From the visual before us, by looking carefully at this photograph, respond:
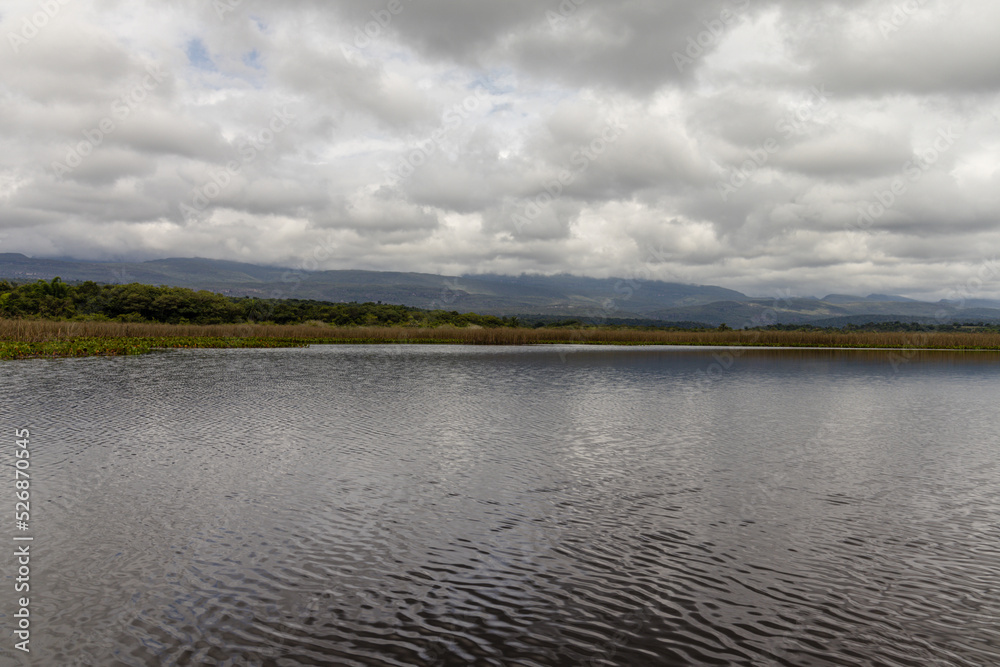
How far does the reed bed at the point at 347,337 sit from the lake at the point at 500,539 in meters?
52.4

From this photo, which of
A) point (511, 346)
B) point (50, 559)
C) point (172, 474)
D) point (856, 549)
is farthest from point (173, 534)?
point (511, 346)

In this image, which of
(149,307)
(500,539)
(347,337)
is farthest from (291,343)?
(500,539)

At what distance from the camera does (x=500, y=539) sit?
12836mm

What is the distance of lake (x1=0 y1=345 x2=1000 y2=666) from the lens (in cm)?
871

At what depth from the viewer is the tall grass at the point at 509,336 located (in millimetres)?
87150

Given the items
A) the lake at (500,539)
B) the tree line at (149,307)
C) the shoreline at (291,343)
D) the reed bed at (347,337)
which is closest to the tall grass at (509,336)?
the reed bed at (347,337)

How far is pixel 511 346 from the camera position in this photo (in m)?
113

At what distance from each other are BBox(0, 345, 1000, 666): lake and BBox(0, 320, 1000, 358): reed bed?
52.4m

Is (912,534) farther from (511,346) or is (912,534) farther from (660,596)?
(511,346)

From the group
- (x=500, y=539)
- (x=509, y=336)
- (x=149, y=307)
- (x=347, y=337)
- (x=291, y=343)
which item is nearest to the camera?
(x=500, y=539)

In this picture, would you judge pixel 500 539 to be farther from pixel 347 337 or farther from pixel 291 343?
pixel 347 337

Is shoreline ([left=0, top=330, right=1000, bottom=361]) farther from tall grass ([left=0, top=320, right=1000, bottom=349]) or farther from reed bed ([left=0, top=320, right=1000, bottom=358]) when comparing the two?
tall grass ([left=0, top=320, right=1000, bottom=349])

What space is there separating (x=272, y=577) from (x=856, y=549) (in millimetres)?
11974

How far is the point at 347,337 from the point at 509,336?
101 feet
